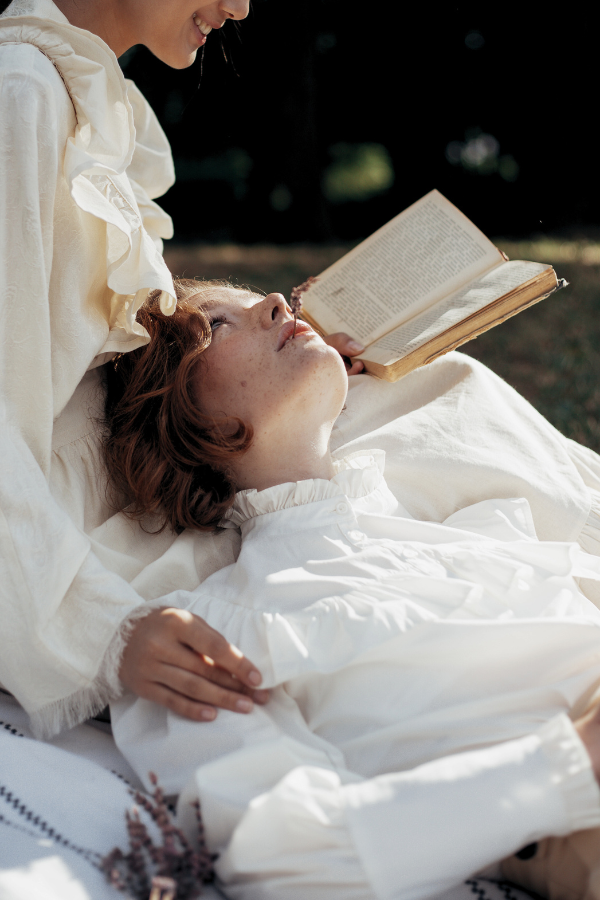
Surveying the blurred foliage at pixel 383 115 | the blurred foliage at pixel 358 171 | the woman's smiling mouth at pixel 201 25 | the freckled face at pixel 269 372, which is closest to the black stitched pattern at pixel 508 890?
the freckled face at pixel 269 372

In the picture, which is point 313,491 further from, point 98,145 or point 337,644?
point 98,145

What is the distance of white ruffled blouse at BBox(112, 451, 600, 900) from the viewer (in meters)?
1.26

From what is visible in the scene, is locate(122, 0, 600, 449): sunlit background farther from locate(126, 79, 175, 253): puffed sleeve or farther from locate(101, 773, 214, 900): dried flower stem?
locate(101, 773, 214, 900): dried flower stem

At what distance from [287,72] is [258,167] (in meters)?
4.80

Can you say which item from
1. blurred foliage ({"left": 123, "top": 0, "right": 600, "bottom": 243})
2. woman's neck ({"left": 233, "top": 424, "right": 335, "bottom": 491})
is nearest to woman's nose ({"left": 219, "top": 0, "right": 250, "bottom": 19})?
woman's neck ({"left": 233, "top": 424, "right": 335, "bottom": 491})

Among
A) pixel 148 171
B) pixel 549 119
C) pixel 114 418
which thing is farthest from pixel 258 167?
pixel 114 418

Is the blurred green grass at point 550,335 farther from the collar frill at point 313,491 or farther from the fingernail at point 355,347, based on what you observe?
the collar frill at point 313,491

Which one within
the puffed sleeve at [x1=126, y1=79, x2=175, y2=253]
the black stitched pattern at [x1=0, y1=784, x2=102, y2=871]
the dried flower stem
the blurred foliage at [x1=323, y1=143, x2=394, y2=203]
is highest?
the puffed sleeve at [x1=126, y1=79, x2=175, y2=253]

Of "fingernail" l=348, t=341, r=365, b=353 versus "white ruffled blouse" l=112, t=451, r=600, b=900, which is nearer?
"white ruffled blouse" l=112, t=451, r=600, b=900

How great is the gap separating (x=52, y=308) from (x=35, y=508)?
0.50 meters

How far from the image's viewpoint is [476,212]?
47.3 feet

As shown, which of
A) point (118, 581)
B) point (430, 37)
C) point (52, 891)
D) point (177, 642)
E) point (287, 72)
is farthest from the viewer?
point (430, 37)

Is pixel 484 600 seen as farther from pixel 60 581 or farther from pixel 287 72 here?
pixel 287 72

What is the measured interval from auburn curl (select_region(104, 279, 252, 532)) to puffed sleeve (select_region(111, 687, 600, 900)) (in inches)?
32.7
